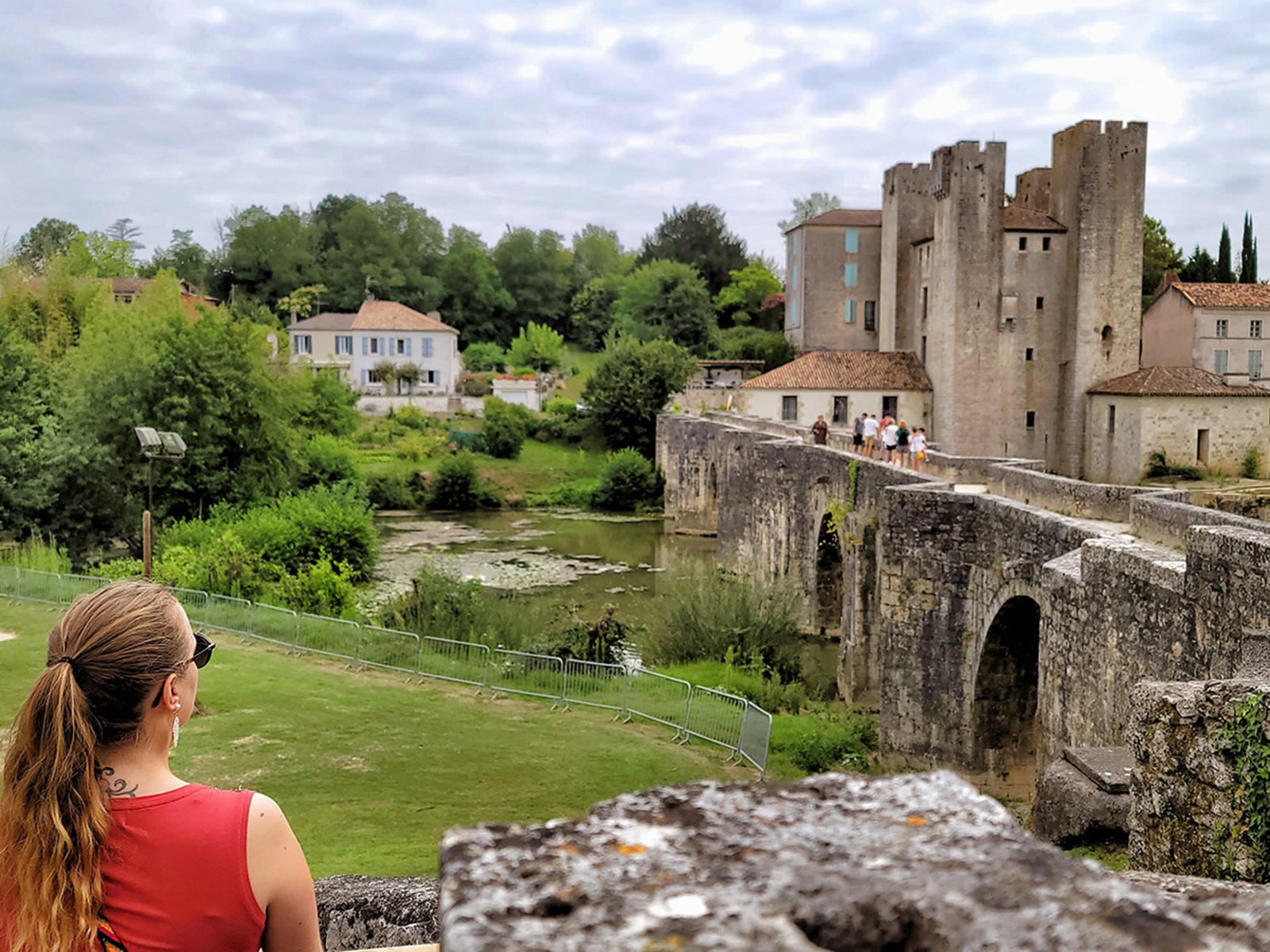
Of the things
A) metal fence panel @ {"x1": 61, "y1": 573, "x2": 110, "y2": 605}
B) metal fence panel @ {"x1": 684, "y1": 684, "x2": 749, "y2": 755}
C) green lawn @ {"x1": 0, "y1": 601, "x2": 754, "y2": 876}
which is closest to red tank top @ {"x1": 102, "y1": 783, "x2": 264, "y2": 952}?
green lawn @ {"x1": 0, "y1": 601, "x2": 754, "y2": 876}

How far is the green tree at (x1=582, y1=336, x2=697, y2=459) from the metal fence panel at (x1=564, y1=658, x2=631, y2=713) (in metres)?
39.0

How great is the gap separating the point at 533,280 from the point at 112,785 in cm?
9863

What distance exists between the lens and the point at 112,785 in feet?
7.98

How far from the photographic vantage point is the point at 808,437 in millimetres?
32406

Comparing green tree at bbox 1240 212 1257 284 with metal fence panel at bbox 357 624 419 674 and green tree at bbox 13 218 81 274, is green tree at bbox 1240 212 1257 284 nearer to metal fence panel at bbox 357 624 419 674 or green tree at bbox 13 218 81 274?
metal fence panel at bbox 357 624 419 674

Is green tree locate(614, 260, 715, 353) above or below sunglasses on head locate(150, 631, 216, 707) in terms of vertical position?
above

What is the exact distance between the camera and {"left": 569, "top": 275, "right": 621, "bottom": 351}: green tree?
93.8 metres

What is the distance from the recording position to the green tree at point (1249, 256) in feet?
189

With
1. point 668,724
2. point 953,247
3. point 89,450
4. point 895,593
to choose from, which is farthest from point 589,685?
point 953,247

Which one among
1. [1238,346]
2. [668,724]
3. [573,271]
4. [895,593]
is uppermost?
[573,271]

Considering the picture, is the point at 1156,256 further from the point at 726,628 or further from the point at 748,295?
the point at 726,628

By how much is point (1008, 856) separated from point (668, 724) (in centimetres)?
1565

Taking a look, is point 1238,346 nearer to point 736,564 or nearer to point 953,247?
point 953,247

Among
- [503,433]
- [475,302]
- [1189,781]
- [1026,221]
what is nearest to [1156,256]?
[1026,221]
